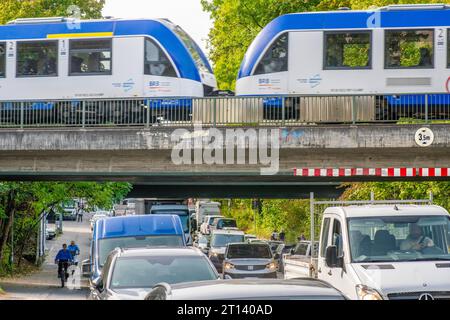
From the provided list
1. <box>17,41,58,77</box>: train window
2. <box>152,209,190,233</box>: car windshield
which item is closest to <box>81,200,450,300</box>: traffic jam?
<box>17,41,58,77</box>: train window

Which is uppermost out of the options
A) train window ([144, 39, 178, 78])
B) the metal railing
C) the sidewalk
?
train window ([144, 39, 178, 78])

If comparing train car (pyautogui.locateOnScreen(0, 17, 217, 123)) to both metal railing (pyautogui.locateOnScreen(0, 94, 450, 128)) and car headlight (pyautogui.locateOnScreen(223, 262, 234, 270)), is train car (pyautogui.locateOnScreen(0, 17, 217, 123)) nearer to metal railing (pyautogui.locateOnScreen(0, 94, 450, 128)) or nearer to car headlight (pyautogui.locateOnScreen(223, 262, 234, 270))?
metal railing (pyautogui.locateOnScreen(0, 94, 450, 128))

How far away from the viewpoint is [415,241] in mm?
12867

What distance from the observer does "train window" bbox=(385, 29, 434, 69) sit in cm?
2788

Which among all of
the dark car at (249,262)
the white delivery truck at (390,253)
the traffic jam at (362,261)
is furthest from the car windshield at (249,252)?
the white delivery truck at (390,253)

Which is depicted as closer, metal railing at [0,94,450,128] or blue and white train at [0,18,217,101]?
metal railing at [0,94,450,128]

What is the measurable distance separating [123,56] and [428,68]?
9.45m

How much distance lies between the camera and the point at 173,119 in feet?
91.9

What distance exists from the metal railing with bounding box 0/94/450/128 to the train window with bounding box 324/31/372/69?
65.7 inches

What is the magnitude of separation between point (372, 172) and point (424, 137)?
1.95m

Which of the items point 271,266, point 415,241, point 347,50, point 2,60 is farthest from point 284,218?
point 415,241

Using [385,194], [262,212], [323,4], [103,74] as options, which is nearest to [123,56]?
[103,74]

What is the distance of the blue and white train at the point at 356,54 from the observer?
91.5 ft

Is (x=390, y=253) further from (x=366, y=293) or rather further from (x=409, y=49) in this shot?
(x=409, y=49)
